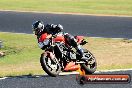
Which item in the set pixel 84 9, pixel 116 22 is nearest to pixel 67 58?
pixel 116 22

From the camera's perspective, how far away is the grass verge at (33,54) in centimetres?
1463

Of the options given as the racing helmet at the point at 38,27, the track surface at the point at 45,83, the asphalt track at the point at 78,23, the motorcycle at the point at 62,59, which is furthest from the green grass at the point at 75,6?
the track surface at the point at 45,83

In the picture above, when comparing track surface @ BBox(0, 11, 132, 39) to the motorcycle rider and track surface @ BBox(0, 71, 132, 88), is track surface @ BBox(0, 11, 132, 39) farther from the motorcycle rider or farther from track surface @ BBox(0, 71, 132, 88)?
track surface @ BBox(0, 71, 132, 88)

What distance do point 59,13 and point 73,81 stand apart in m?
20.6

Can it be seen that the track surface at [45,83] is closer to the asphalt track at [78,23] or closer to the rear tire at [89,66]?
the rear tire at [89,66]

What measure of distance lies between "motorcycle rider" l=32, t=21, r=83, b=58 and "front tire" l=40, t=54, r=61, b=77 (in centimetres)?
50

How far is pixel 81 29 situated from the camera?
25609mm

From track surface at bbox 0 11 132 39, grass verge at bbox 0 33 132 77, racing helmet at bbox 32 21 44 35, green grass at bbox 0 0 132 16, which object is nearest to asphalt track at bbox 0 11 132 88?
track surface at bbox 0 11 132 39

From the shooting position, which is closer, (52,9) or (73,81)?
(73,81)

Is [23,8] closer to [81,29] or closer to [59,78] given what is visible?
[81,29]

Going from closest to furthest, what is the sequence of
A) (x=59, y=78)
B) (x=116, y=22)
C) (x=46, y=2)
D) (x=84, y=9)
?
1. (x=59, y=78)
2. (x=116, y=22)
3. (x=84, y=9)
4. (x=46, y=2)

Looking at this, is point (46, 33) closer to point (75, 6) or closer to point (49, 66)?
point (49, 66)

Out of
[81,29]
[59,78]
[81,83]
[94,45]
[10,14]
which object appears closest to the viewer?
[81,83]

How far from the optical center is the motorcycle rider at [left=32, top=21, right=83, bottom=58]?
1270 cm
